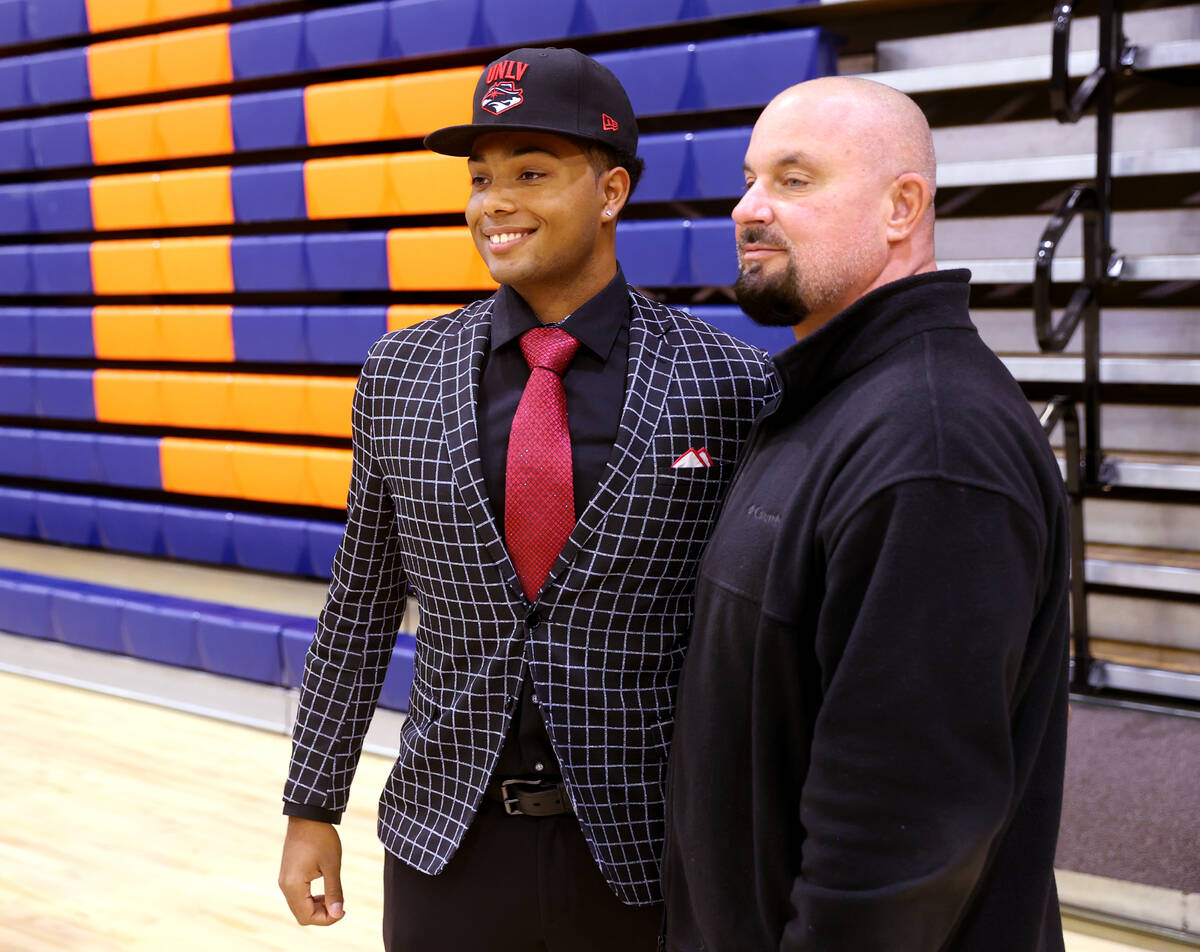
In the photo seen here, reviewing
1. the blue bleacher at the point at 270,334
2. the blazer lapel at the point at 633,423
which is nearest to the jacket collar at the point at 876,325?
the blazer lapel at the point at 633,423

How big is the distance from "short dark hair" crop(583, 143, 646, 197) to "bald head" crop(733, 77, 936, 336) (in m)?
0.33

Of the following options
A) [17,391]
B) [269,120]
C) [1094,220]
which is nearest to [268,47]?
[269,120]

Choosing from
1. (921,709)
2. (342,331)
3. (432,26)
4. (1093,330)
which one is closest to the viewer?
(921,709)

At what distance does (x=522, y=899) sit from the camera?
4.33ft

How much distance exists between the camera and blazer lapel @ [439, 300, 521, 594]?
1.33m

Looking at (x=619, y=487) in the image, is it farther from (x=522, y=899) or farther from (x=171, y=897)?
(x=171, y=897)

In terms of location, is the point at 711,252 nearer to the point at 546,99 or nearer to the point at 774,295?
the point at 546,99

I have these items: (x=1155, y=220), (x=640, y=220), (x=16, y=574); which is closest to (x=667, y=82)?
(x=640, y=220)

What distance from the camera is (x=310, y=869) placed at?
4.84 feet

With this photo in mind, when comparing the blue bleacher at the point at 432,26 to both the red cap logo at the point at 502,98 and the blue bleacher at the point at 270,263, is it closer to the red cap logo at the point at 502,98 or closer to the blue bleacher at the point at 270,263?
the blue bleacher at the point at 270,263

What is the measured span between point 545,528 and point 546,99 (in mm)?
456

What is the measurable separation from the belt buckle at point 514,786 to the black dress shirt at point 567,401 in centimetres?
1

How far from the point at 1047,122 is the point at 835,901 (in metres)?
2.91

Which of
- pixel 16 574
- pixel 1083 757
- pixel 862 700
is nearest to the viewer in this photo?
pixel 862 700
